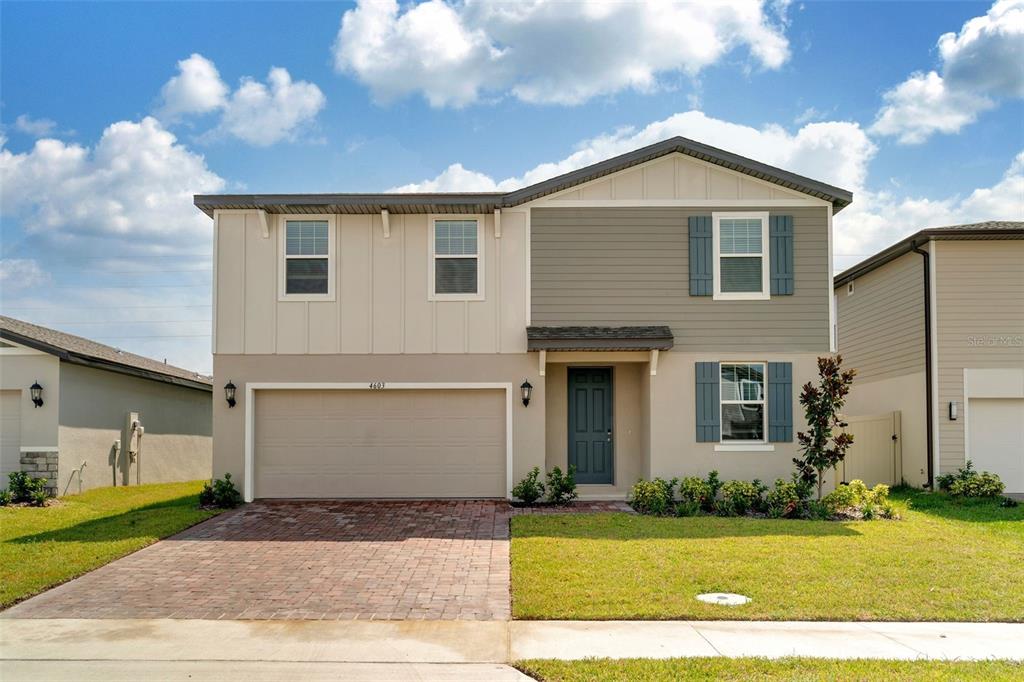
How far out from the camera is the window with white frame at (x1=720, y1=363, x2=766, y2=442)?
1459cm

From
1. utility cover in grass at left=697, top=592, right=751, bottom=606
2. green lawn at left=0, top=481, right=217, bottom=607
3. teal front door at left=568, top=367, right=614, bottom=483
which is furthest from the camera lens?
teal front door at left=568, top=367, right=614, bottom=483

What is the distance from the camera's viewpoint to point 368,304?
14695 mm

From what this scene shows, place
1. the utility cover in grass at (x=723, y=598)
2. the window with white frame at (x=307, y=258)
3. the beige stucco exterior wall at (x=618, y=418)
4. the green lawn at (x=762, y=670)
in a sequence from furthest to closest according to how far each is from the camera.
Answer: the beige stucco exterior wall at (x=618, y=418)
the window with white frame at (x=307, y=258)
the utility cover in grass at (x=723, y=598)
the green lawn at (x=762, y=670)

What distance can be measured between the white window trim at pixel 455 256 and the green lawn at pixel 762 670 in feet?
29.6

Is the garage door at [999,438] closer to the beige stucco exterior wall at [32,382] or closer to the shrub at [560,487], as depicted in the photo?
the shrub at [560,487]

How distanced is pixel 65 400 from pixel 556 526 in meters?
10.4

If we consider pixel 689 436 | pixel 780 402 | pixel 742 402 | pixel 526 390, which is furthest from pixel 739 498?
pixel 526 390

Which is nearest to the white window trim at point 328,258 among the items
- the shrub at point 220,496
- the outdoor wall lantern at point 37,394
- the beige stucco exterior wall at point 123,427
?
the shrub at point 220,496

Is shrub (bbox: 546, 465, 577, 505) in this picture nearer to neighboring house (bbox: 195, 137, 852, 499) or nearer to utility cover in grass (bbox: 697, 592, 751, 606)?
neighboring house (bbox: 195, 137, 852, 499)

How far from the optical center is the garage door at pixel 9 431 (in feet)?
51.3

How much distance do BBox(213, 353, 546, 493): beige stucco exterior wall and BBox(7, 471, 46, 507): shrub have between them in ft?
11.1

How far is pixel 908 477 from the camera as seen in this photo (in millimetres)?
17047

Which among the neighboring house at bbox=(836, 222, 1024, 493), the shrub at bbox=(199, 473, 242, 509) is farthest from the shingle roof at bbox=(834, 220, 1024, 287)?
the shrub at bbox=(199, 473, 242, 509)

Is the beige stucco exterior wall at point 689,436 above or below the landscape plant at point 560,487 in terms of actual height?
above
